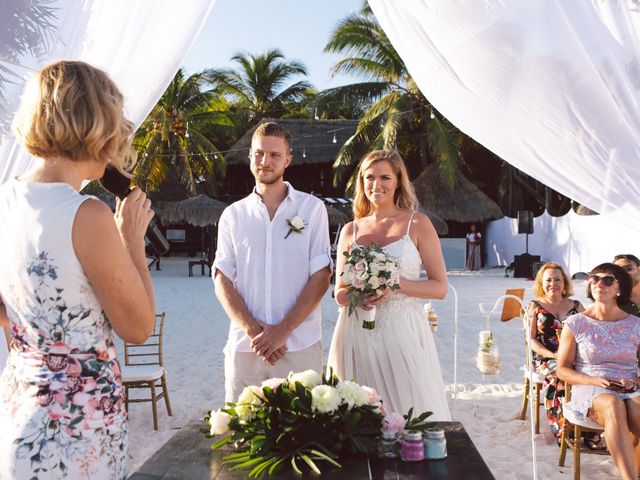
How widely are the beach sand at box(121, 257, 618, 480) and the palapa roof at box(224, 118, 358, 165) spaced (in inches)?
572

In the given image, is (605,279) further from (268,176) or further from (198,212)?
(198,212)

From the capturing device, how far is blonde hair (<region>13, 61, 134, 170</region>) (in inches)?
65.9

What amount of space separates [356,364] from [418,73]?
172cm

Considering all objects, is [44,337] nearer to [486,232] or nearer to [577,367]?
[577,367]

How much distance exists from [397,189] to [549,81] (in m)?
1.16

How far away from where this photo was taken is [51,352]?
5.67 ft

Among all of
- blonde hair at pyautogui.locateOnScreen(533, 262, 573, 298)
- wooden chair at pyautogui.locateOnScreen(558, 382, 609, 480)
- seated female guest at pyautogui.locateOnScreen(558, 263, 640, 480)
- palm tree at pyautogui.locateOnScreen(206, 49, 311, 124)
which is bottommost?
wooden chair at pyautogui.locateOnScreen(558, 382, 609, 480)

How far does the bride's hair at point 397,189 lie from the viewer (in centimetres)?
381

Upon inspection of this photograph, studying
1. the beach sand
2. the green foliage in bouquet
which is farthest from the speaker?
the green foliage in bouquet

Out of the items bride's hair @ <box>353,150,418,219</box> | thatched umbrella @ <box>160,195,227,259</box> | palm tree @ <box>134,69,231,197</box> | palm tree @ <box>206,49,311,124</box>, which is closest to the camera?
bride's hair @ <box>353,150,418,219</box>

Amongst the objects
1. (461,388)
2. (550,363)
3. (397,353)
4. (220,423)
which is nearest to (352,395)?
(220,423)

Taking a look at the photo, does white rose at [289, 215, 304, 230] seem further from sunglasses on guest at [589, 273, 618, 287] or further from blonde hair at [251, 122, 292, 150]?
sunglasses on guest at [589, 273, 618, 287]

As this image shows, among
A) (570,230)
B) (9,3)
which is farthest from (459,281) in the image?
(9,3)

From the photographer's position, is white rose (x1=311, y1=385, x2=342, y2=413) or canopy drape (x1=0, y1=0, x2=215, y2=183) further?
canopy drape (x1=0, y1=0, x2=215, y2=183)
